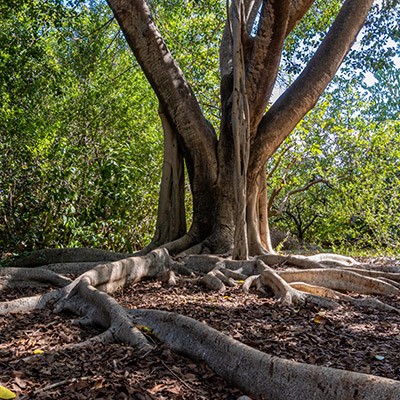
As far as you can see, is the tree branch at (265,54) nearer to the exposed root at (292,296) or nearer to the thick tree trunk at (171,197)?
the thick tree trunk at (171,197)

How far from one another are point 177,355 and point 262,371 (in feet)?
2.32

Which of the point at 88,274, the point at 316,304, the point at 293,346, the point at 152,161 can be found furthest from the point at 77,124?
the point at 293,346

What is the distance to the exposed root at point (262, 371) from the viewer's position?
2062 millimetres

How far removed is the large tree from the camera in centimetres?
521

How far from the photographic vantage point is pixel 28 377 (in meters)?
2.61

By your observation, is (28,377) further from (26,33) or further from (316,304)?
(26,33)

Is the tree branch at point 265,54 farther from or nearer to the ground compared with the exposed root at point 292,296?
farther from the ground

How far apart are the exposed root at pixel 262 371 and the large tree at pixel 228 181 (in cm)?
128

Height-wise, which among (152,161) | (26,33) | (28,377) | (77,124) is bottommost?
(28,377)

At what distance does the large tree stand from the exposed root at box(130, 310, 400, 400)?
1282 mm

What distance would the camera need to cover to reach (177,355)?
A: 3.01 meters

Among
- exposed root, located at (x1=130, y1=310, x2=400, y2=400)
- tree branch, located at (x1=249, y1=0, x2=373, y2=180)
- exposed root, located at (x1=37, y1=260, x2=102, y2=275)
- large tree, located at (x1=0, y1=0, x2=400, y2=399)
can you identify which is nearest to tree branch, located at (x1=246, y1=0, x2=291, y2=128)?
large tree, located at (x1=0, y1=0, x2=400, y2=399)

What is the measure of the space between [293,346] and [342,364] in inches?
15.0

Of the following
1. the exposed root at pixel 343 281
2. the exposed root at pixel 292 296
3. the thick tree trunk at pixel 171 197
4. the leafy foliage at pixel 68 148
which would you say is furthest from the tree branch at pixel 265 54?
the exposed root at pixel 292 296
